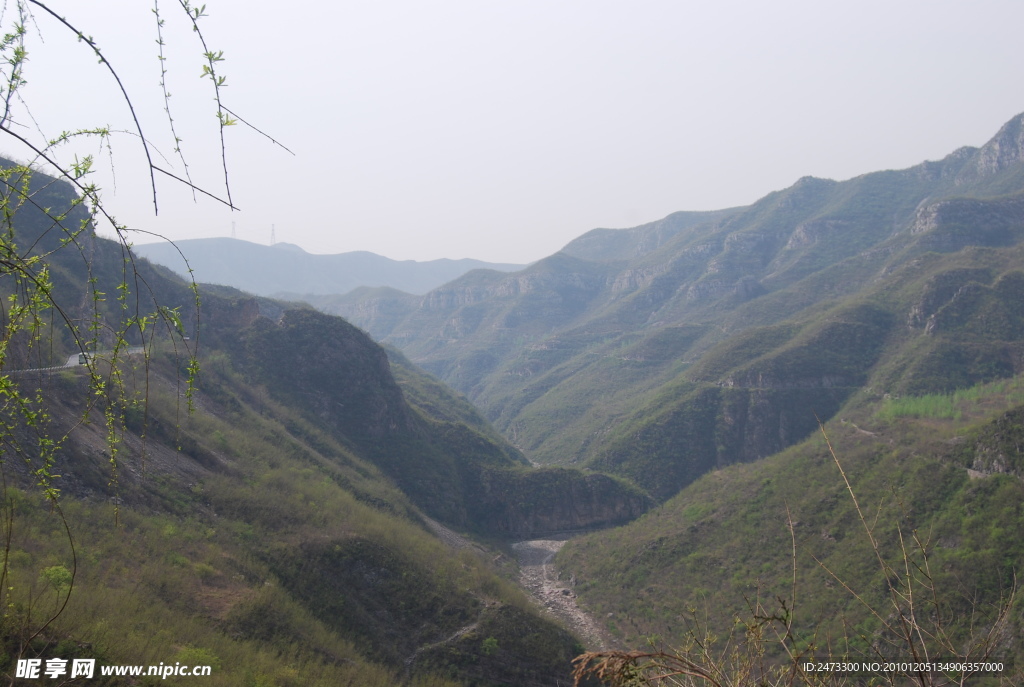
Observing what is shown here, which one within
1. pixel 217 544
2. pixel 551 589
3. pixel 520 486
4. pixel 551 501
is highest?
pixel 217 544

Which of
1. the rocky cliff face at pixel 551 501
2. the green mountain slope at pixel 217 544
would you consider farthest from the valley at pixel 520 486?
the rocky cliff face at pixel 551 501

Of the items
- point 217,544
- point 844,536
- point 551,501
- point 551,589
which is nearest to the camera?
point 217,544

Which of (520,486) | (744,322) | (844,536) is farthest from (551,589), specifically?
(744,322)

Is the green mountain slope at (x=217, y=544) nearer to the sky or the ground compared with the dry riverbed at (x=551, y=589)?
nearer to the sky

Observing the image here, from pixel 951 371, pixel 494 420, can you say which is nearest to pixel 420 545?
pixel 951 371

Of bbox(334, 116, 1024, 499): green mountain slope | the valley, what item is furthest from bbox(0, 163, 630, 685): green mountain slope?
bbox(334, 116, 1024, 499): green mountain slope

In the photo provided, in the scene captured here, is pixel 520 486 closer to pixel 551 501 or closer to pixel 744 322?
pixel 551 501

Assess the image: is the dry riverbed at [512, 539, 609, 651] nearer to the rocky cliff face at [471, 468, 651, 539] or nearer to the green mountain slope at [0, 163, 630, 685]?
the rocky cliff face at [471, 468, 651, 539]

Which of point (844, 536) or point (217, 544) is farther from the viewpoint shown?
point (844, 536)

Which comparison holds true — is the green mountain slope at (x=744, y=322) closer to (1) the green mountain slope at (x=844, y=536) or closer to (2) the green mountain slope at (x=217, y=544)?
(1) the green mountain slope at (x=844, y=536)

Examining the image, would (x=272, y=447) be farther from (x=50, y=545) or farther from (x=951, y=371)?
(x=951, y=371)

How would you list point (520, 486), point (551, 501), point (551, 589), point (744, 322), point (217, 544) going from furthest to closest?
point (744, 322) → point (551, 501) → point (520, 486) → point (551, 589) → point (217, 544)

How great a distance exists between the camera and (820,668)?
5.16m

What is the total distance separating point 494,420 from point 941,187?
111m
